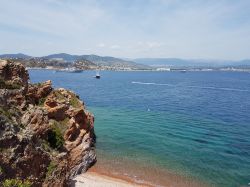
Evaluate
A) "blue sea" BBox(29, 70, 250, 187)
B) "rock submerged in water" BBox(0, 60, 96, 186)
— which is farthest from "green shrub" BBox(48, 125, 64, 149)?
"blue sea" BBox(29, 70, 250, 187)

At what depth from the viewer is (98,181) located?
3347 centimetres

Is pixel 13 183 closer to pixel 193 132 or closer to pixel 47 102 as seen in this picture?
pixel 47 102

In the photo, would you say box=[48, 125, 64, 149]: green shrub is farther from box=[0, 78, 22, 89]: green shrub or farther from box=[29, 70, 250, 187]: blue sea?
box=[29, 70, 250, 187]: blue sea

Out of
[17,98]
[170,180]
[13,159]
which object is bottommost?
[170,180]

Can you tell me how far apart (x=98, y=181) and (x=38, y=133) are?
32.8 ft

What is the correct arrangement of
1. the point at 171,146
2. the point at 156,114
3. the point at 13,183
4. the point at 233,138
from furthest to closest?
the point at 156,114 → the point at 233,138 → the point at 171,146 → the point at 13,183

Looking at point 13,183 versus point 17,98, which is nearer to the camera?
point 13,183

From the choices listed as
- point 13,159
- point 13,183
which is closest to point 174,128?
point 13,159

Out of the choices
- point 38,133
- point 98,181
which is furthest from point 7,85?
point 98,181

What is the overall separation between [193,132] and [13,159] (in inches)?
1478

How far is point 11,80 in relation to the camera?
104 ft

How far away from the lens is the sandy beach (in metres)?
32.4

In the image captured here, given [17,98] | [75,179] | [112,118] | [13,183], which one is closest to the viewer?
[13,183]

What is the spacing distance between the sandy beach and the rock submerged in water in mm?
1159
